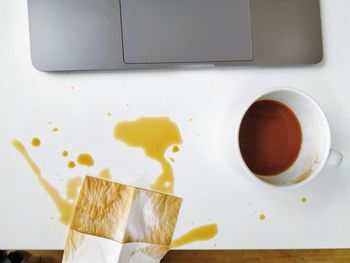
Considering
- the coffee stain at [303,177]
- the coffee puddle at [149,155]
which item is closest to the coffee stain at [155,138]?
the coffee puddle at [149,155]

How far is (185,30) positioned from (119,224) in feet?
0.79

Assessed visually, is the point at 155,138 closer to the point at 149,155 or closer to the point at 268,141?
the point at 149,155

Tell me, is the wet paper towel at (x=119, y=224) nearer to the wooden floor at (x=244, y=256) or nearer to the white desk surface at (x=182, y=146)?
the white desk surface at (x=182, y=146)

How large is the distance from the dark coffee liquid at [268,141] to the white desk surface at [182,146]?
29mm

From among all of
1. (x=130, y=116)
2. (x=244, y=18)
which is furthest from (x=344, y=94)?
(x=130, y=116)

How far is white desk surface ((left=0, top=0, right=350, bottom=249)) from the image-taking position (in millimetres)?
444

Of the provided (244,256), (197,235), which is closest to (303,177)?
(197,235)

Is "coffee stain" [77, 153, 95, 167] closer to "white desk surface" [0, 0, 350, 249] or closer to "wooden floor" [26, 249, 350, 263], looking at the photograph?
"white desk surface" [0, 0, 350, 249]

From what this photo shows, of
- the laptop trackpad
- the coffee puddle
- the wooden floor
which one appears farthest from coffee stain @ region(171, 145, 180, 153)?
the wooden floor

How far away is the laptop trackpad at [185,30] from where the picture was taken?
43 cm

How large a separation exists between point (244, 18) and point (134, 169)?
226 millimetres

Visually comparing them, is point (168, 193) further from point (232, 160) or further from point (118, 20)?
point (118, 20)

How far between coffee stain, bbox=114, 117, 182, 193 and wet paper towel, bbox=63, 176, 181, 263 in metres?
0.02

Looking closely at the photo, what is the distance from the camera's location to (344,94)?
46 centimetres
